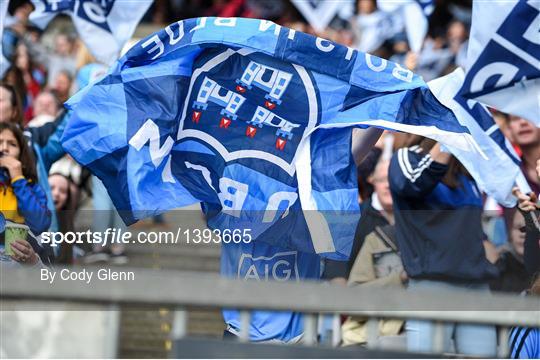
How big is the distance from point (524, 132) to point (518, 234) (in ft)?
2.17

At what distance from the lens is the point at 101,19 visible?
8.51m

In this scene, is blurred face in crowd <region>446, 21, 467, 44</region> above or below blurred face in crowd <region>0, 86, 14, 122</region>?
above

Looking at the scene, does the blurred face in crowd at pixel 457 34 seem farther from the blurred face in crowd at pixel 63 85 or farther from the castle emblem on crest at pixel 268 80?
the castle emblem on crest at pixel 268 80

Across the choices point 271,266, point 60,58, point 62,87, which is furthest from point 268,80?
point 60,58

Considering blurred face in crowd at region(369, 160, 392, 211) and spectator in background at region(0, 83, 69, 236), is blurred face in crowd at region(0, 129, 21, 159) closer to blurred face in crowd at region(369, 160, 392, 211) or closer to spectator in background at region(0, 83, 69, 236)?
spectator in background at region(0, 83, 69, 236)

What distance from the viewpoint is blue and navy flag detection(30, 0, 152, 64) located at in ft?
27.5

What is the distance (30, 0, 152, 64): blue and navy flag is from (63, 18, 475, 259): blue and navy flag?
2174 millimetres

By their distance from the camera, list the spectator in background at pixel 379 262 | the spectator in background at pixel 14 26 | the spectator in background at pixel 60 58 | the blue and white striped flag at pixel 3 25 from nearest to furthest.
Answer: the spectator in background at pixel 379 262 < the blue and white striped flag at pixel 3 25 < the spectator in background at pixel 14 26 < the spectator in background at pixel 60 58

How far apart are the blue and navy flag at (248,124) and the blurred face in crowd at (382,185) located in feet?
4.99

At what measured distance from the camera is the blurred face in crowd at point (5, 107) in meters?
7.68

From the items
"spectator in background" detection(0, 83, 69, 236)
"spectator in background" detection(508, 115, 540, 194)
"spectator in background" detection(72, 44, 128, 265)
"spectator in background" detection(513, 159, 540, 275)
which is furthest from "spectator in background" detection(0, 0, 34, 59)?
"spectator in background" detection(513, 159, 540, 275)

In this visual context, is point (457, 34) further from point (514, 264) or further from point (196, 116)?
point (196, 116)

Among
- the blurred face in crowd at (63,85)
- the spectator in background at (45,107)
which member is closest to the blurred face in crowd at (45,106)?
the spectator in background at (45,107)

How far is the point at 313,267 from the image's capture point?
6.16 m
